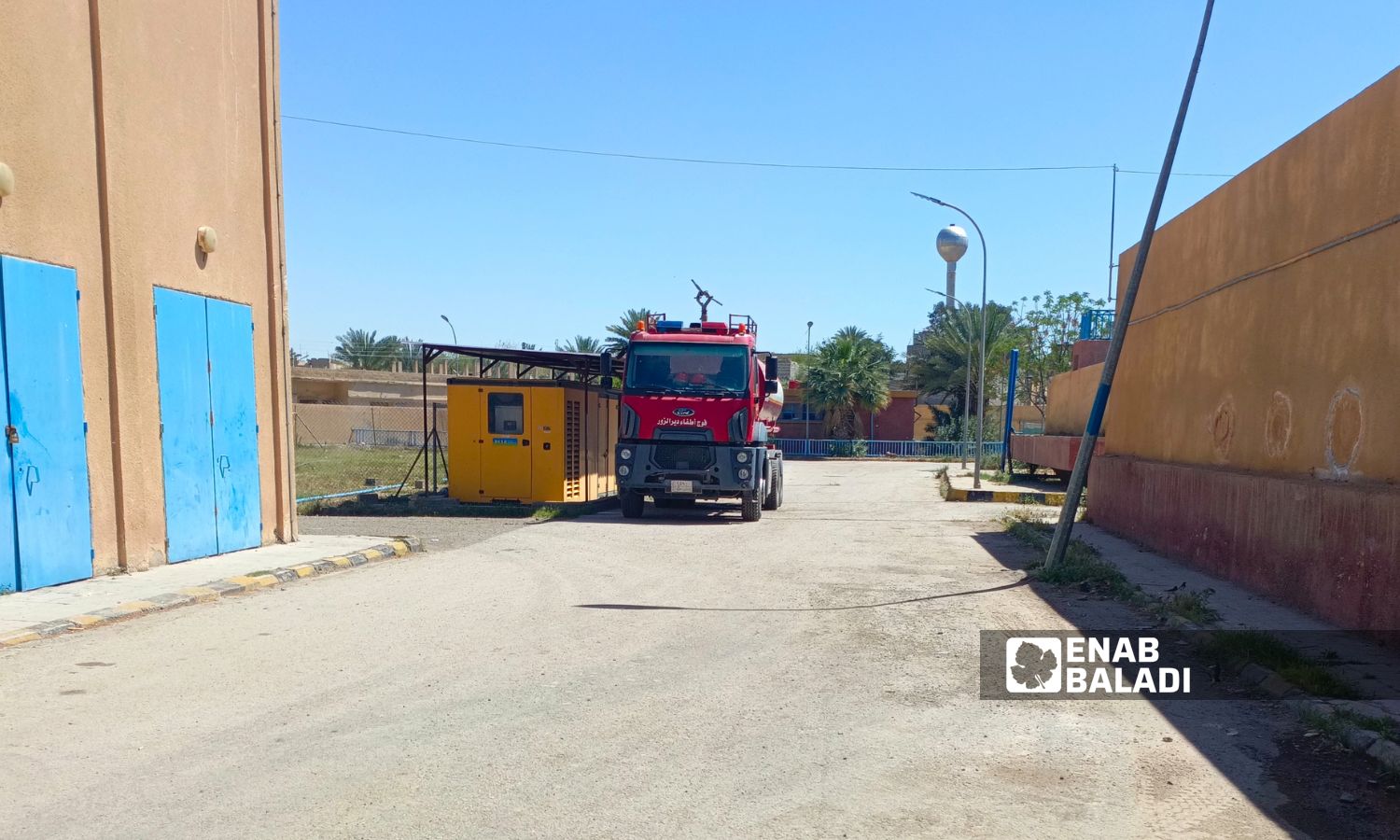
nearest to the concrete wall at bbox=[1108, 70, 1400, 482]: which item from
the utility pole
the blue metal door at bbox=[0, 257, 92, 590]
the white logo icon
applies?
the utility pole

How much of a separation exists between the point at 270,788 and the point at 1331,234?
894 cm

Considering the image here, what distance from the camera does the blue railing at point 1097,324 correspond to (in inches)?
972

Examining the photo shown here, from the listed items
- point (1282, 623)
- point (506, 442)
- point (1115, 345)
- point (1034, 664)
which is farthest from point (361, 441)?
point (1282, 623)

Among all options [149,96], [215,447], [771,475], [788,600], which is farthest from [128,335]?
[771,475]

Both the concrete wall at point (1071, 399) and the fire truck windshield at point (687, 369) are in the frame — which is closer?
the fire truck windshield at point (687, 369)

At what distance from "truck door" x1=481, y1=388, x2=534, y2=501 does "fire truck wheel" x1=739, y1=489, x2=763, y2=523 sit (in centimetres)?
414

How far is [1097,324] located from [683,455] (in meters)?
15.3

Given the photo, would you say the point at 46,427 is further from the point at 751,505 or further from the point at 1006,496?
the point at 1006,496

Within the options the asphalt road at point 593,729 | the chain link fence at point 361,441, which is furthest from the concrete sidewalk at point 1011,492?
the asphalt road at point 593,729

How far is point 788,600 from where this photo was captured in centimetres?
911

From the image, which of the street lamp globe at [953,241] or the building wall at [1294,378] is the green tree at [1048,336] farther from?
the building wall at [1294,378]

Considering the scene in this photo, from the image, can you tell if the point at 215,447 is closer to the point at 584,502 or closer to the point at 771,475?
the point at 584,502

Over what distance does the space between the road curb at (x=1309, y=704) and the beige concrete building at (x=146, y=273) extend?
965cm

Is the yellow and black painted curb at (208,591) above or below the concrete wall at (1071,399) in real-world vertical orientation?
below
